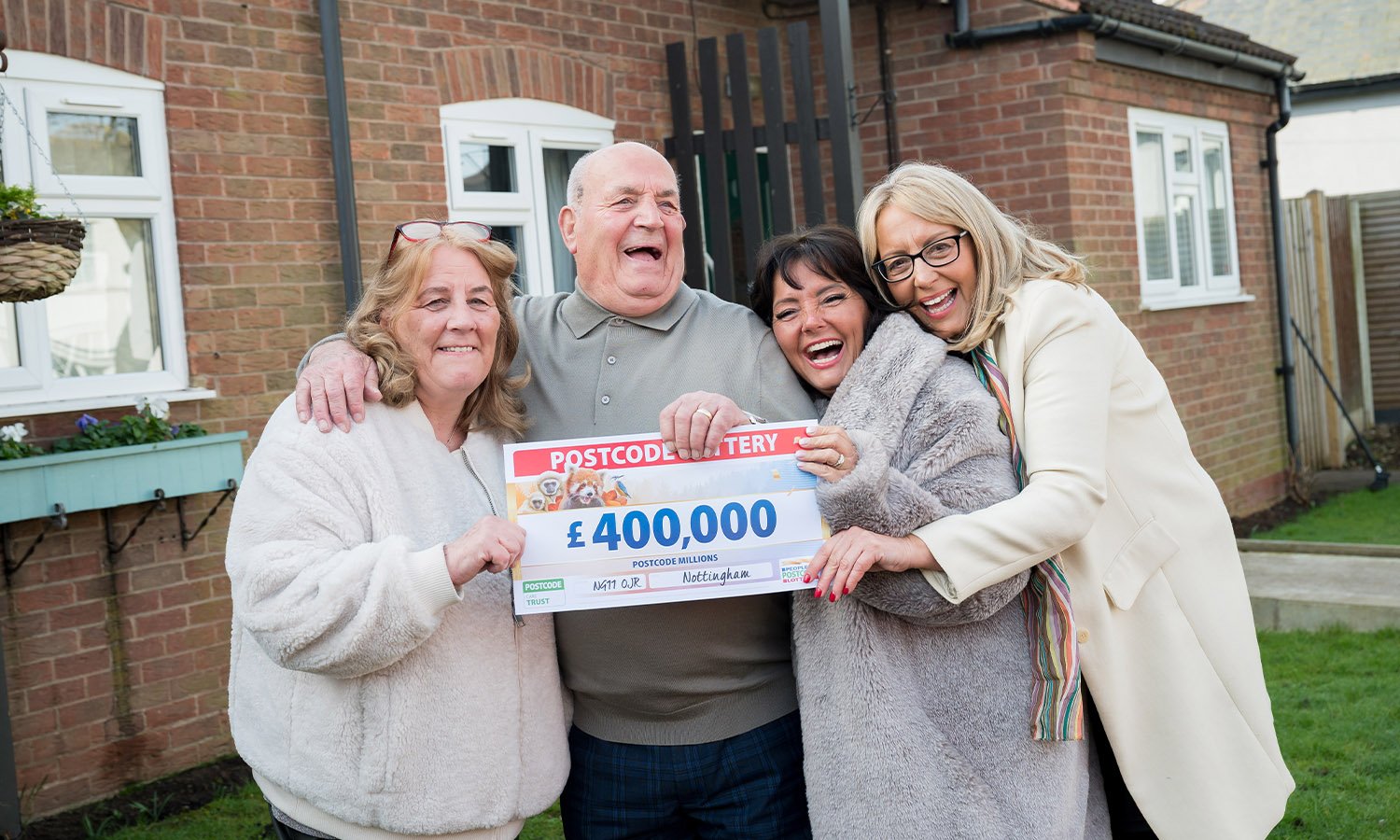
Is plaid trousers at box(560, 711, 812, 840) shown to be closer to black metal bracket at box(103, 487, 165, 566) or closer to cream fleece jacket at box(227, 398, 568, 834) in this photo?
cream fleece jacket at box(227, 398, 568, 834)

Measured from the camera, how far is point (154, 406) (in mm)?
4633

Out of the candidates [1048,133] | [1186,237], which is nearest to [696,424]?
[1048,133]

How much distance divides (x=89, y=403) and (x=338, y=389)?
9.34 ft

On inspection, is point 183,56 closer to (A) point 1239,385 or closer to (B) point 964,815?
(B) point 964,815

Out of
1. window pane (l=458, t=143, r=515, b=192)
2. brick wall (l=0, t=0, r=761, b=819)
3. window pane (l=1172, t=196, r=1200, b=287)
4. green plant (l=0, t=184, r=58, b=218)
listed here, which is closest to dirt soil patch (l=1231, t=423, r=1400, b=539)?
window pane (l=1172, t=196, r=1200, b=287)

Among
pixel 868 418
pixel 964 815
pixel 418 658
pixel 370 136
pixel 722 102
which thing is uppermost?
pixel 722 102

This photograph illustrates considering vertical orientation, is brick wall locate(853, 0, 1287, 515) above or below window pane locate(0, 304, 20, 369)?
above

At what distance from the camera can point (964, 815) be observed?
2207 millimetres

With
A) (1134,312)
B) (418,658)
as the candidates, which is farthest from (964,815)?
(1134,312)

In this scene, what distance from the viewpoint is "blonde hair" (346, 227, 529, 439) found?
2326 millimetres

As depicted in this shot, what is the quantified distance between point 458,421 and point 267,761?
28.8 inches

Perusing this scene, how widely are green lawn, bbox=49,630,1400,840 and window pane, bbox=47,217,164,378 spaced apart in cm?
178

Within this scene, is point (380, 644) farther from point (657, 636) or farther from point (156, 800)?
point (156, 800)

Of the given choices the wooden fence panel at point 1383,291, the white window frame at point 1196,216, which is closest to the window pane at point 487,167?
the white window frame at point 1196,216
